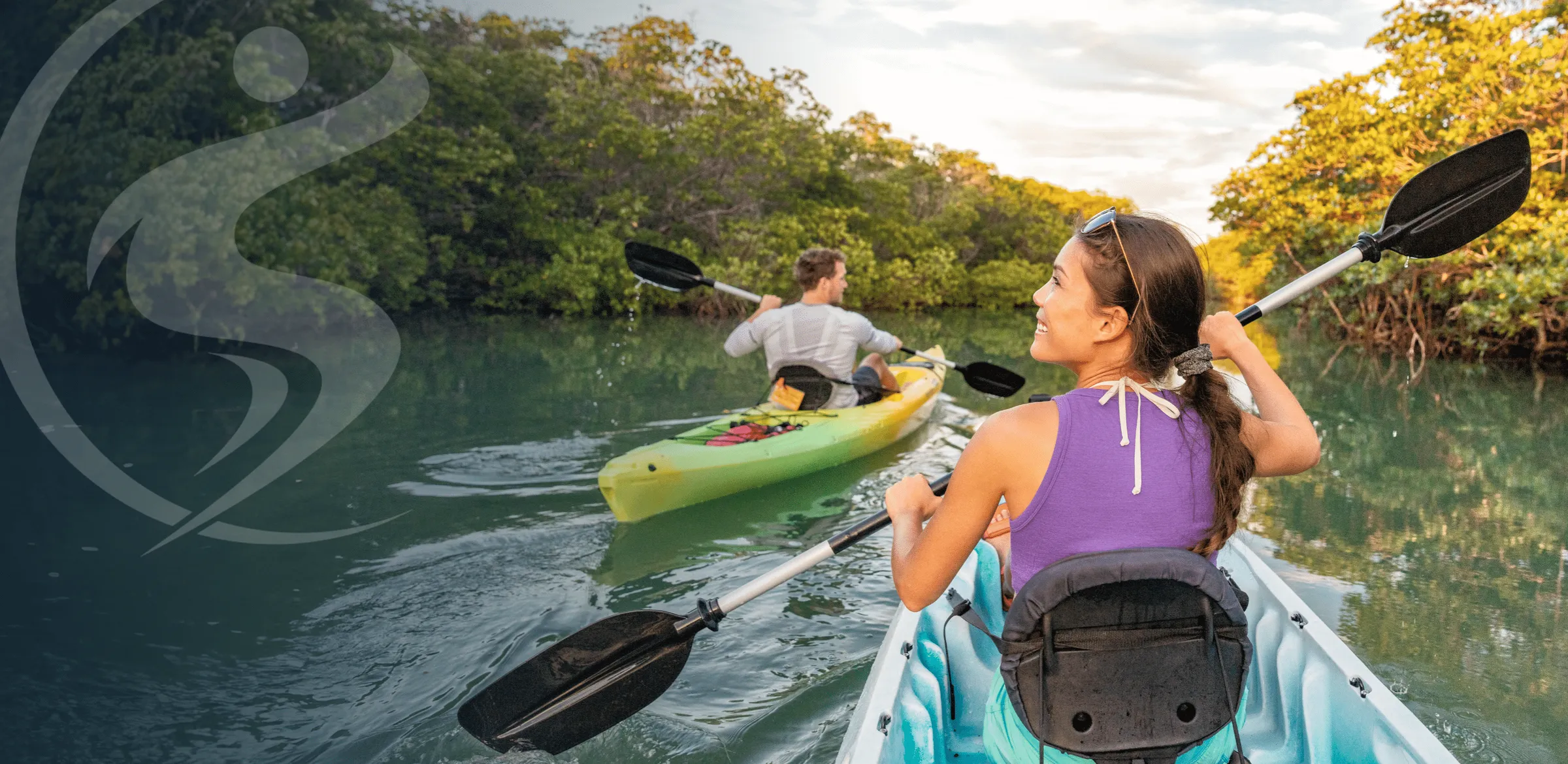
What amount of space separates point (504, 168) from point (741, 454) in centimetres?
1298

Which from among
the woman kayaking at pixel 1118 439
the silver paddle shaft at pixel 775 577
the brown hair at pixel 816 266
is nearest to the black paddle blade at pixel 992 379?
the brown hair at pixel 816 266

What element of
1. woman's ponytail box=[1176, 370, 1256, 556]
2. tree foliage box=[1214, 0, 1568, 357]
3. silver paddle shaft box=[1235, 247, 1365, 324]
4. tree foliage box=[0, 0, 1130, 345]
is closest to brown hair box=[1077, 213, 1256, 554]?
woman's ponytail box=[1176, 370, 1256, 556]

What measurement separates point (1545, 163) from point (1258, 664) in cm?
996

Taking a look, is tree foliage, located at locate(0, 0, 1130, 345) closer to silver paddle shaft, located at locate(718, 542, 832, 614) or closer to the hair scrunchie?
silver paddle shaft, located at locate(718, 542, 832, 614)

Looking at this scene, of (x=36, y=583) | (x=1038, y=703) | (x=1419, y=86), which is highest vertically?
(x=1419, y=86)

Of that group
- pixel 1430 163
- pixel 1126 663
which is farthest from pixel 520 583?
pixel 1430 163

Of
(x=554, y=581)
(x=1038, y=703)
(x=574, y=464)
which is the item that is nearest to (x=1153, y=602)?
(x=1038, y=703)

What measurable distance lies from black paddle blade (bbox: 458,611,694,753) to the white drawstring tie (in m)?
1.39

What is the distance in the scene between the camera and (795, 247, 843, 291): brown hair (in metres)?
5.09

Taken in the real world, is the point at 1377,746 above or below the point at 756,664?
above

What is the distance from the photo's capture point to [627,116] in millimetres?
16203

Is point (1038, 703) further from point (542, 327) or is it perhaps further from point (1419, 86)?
point (542, 327)

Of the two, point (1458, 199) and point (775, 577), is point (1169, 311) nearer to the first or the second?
point (775, 577)

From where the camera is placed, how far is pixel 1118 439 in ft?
4.11
